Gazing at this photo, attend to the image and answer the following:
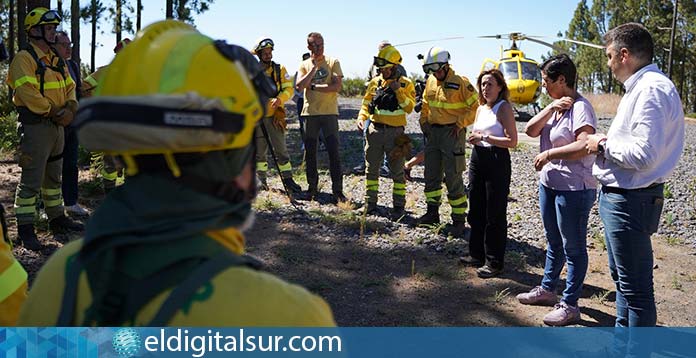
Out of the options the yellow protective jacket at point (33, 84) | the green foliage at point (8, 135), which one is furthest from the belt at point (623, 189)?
the green foliage at point (8, 135)

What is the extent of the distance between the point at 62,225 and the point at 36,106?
4.40ft

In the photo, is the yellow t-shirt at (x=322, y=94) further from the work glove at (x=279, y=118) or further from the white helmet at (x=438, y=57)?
the white helmet at (x=438, y=57)

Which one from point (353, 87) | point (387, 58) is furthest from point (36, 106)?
point (353, 87)

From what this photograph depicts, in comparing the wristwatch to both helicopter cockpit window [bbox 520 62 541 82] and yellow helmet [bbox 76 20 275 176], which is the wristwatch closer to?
yellow helmet [bbox 76 20 275 176]

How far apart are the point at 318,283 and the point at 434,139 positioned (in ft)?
7.64

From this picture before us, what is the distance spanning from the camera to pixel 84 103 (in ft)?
3.96

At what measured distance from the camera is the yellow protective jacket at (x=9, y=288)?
184 centimetres

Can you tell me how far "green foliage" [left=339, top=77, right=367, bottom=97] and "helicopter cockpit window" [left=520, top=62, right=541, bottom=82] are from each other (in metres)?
13.0

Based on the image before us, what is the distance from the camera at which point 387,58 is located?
766 centimetres

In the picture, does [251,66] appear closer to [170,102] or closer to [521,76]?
[170,102]

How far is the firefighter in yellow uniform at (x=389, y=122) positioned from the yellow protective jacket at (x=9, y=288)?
19.6ft

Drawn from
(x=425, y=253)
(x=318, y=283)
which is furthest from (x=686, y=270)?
(x=318, y=283)

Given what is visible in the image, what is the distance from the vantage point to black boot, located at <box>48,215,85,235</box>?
6.72 m

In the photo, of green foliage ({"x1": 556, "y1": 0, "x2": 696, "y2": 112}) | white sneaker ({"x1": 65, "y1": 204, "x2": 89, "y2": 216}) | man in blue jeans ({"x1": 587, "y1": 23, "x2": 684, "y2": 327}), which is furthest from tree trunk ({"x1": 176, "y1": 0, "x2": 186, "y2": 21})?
green foliage ({"x1": 556, "y1": 0, "x2": 696, "y2": 112})
